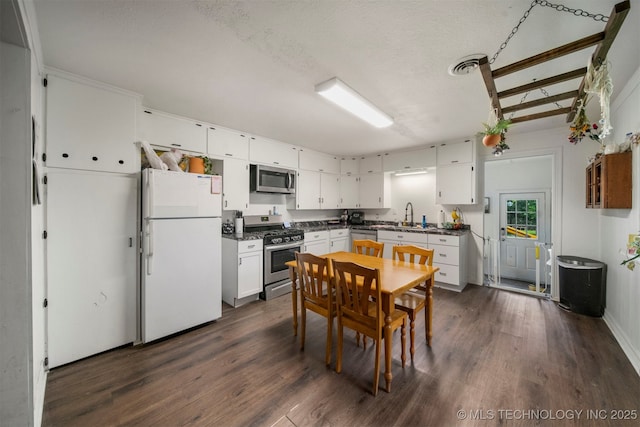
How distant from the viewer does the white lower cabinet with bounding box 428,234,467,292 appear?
12.7ft

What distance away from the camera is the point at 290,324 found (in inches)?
111

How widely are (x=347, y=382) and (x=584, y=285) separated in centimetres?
321

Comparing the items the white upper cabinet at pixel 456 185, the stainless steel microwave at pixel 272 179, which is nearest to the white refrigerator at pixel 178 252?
the stainless steel microwave at pixel 272 179

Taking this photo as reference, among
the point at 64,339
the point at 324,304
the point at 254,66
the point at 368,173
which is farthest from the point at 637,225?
the point at 64,339

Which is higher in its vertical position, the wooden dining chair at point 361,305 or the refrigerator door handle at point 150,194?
the refrigerator door handle at point 150,194

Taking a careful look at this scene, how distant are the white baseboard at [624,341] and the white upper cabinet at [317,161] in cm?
436

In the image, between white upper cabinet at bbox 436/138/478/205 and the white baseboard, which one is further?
white upper cabinet at bbox 436/138/478/205

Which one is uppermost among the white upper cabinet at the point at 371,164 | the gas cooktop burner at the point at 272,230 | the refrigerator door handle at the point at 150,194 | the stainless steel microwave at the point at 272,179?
the white upper cabinet at the point at 371,164

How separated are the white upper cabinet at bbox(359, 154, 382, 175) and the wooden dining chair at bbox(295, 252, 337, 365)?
3.50m

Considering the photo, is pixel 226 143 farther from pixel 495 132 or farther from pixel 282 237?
pixel 495 132

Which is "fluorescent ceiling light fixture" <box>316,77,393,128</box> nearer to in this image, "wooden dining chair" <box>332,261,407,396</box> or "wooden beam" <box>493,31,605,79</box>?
"wooden beam" <box>493,31,605,79</box>

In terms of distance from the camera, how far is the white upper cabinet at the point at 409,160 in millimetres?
4449

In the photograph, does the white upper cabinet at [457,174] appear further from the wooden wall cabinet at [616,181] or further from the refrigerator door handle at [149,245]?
the refrigerator door handle at [149,245]

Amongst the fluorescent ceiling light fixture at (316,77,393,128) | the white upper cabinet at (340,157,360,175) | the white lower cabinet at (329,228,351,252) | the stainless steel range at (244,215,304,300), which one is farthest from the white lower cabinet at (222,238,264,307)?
the white upper cabinet at (340,157,360,175)
